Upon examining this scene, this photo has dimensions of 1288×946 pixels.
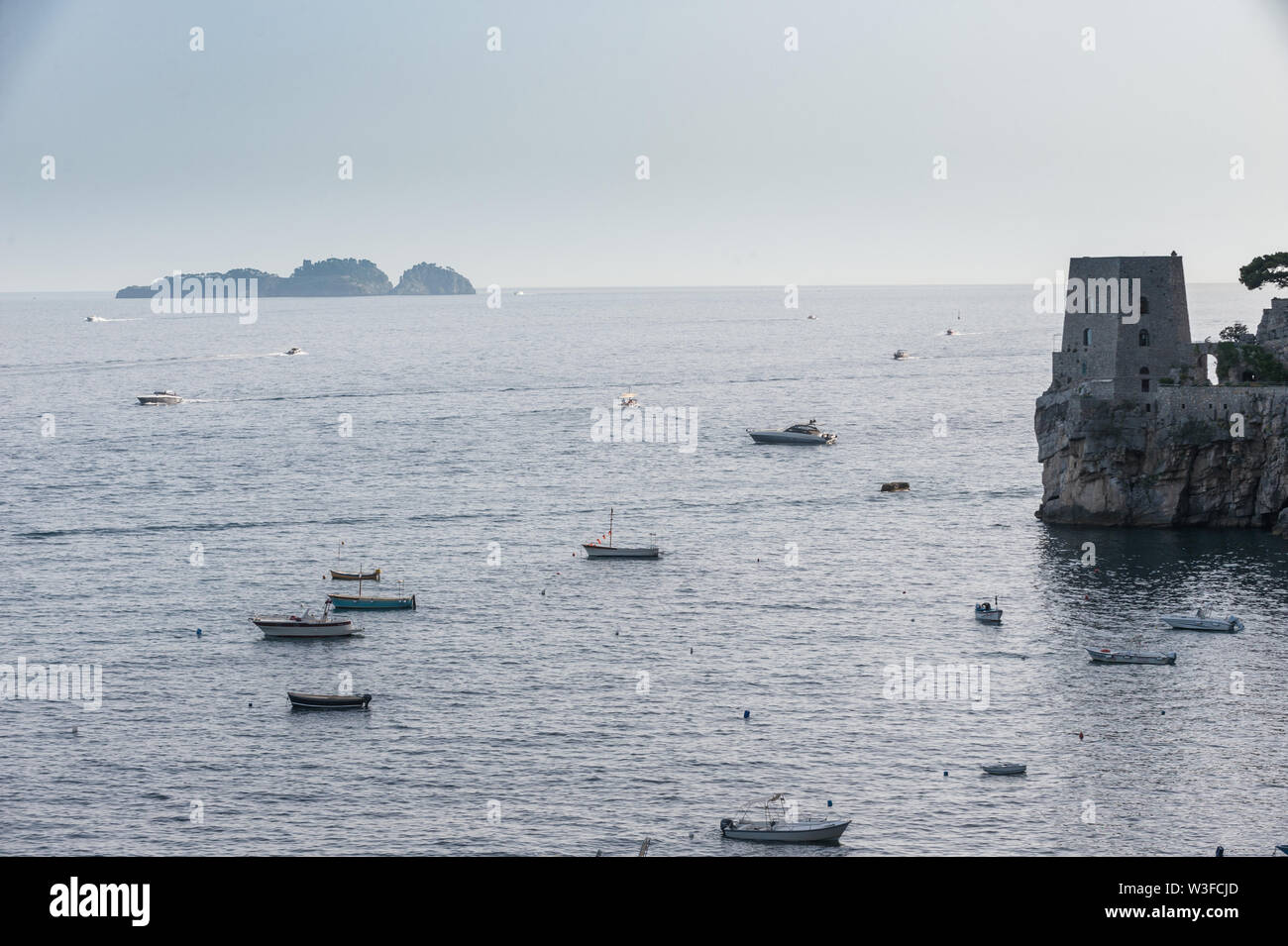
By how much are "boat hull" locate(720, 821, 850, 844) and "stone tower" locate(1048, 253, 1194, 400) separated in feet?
246

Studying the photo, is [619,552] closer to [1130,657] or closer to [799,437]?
[1130,657]

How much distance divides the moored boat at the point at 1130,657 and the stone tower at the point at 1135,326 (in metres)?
44.5

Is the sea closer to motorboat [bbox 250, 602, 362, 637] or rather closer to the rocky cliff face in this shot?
motorboat [bbox 250, 602, 362, 637]

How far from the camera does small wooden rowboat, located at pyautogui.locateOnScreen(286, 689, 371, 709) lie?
78.1 metres

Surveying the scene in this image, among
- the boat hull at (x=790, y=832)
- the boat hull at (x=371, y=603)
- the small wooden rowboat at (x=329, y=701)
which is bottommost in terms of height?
Result: the boat hull at (x=790, y=832)

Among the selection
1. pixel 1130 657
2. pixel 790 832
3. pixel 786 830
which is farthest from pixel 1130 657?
pixel 786 830

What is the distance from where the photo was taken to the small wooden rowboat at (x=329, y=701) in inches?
3073

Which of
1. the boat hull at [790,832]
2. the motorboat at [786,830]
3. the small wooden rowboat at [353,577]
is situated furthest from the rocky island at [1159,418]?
the boat hull at [790,832]

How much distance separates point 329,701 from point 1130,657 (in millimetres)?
46368

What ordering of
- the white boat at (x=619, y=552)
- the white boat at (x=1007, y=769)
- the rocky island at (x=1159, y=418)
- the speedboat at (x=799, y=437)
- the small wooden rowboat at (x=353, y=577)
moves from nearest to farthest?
the white boat at (x=1007, y=769)
the small wooden rowboat at (x=353, y=577)
the white boat at (x=619, y=552)
the rocky island at (x=1159, y=418)
the speedboat at (x=799, y=437)

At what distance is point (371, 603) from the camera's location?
100250mm

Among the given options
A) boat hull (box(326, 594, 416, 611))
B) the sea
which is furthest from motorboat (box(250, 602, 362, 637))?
boat hull (box(326, 594, 416, 611))

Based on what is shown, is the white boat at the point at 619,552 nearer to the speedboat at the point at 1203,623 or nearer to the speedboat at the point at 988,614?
the speedboat at the point at 988,614
